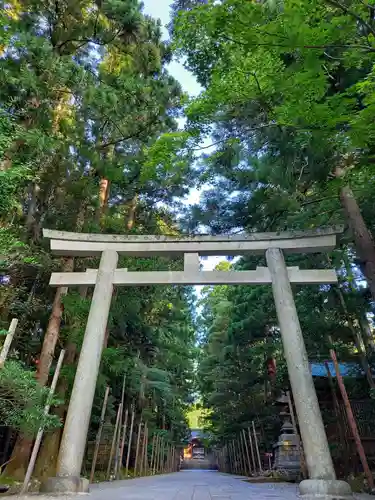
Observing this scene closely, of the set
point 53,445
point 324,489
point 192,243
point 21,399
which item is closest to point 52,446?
point 53,445

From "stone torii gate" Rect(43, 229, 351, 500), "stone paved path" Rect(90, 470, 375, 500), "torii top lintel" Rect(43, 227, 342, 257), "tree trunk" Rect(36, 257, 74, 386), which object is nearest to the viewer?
"stone paved path" Rect(90, 470, 375, 500)

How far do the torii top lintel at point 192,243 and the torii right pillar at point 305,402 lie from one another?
320 mm

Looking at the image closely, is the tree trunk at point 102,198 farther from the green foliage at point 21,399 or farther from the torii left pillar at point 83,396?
the green foliage at point 21,399

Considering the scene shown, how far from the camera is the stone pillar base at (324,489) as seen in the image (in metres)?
4.82

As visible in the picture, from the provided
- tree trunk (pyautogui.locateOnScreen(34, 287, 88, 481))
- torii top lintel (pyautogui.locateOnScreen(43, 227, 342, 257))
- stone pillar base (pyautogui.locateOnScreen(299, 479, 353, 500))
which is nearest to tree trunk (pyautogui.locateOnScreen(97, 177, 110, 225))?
torii top lintel (pyautogui.locateOnScreen(43, 227, 342, 257))

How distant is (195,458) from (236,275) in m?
62.2

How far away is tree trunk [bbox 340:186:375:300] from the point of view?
671cm

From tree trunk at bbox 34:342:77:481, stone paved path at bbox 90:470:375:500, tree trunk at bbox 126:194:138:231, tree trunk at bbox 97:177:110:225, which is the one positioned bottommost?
stone paved path at bbox 90:470:375:500

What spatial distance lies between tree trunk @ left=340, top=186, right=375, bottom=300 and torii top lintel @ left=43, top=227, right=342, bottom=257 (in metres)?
0.36

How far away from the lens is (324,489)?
4891mm

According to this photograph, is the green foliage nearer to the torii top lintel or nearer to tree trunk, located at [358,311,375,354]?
the torii top lintel

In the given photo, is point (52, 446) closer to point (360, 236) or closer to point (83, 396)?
point (83, 396)

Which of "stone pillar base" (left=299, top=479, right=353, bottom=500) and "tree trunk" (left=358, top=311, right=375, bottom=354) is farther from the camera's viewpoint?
"tree trunk" (left=358, top=311, right=375, bottom=354)

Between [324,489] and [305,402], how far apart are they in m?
1.19
